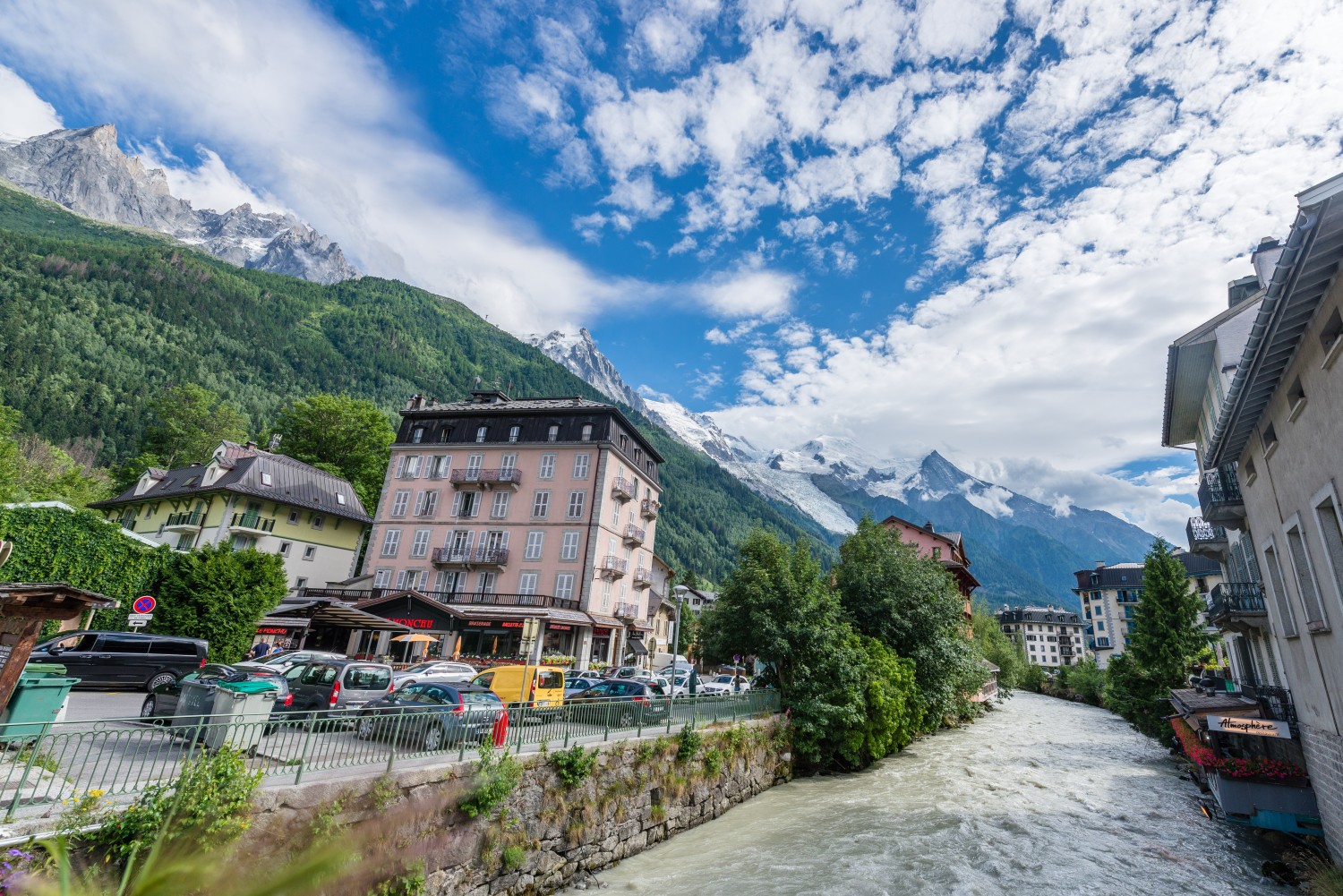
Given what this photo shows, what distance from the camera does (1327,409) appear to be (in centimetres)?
1117

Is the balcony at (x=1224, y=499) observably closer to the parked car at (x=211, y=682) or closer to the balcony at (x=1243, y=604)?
the balcony at (x=1243, y=604)

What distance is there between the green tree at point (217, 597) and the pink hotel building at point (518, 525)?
37.8ft

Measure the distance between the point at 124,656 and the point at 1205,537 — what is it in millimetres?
40561

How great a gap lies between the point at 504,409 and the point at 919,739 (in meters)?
35.6

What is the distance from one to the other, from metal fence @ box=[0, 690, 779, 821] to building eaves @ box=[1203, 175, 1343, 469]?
15970 mm

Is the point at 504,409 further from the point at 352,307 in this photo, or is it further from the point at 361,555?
the point at 352,307

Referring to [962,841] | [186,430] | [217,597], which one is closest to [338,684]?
[217,597]

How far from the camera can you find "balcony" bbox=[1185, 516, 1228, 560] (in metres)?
26.6

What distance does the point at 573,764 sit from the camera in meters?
14.6

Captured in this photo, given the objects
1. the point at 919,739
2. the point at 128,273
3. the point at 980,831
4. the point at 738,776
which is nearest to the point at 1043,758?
the point at 919,739

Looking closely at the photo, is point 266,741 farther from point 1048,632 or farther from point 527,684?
point 1048,632

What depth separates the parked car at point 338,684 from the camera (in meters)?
17.9

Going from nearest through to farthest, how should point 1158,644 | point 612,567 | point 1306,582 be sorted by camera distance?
1. point 1306,582
2. point 1158,644
3. point 612,567

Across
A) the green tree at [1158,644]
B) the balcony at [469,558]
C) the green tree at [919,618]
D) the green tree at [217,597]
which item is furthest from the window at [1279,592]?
the balcony at [469,558]
